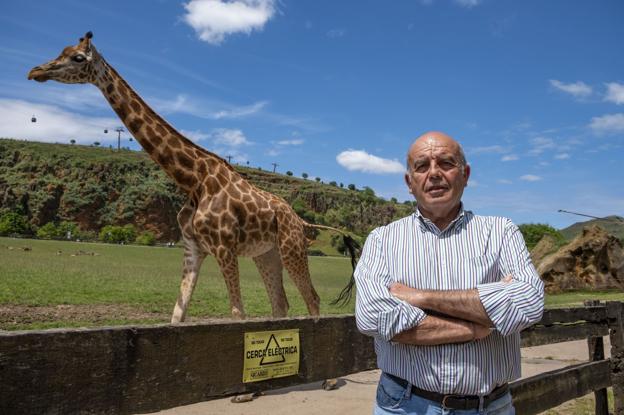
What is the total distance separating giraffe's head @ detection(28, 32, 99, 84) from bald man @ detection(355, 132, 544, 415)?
4234 millimetres

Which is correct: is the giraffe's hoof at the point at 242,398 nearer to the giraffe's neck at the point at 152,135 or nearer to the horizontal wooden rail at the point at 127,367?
the giraffe's neck at the point at 152,135

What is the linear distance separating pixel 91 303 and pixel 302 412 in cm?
742

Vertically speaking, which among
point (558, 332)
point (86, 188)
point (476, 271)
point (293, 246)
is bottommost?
point (558, 332)

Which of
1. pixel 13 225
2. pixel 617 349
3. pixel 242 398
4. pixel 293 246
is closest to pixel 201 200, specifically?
pixel 293 246

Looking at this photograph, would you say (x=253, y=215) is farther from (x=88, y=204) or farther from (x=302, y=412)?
(x=88, y=204)

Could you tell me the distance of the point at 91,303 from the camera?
11242mm

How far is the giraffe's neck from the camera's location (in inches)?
223

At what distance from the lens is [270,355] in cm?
287

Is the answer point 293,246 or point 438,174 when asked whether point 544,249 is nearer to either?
point 293,246

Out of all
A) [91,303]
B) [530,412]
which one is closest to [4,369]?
[530,412]

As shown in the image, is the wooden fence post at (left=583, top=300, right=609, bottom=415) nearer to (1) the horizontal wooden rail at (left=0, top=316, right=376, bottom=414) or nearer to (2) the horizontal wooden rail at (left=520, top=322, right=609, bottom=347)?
(2) the horizontal wooden rail at (left=520, top=322, right=609, bottom=347)

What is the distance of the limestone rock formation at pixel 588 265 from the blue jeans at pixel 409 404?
22920 millimetres

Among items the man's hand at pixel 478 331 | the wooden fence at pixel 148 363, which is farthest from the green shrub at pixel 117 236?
the man's hand at pixel 478 331

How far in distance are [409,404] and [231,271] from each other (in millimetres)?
3463
